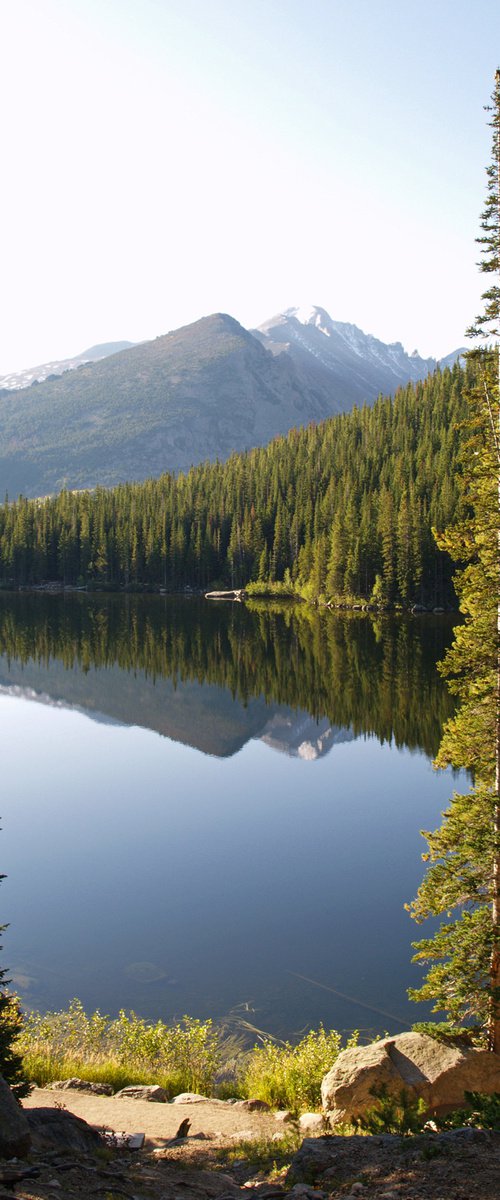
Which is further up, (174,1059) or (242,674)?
(242,674)

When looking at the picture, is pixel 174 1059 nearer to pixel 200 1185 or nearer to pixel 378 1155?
pixel 200 1185

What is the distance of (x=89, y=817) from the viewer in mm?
33344

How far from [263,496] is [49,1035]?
15448 centimetres

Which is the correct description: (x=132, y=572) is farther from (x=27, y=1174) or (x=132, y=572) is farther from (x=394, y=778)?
(x=27, y=1174)

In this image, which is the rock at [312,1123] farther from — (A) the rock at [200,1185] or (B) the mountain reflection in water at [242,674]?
(B) the mountain reflection in water at [242,674]

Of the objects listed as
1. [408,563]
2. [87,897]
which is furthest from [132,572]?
[87,897]

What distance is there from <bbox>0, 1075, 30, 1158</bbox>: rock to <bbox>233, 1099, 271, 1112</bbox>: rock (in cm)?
504

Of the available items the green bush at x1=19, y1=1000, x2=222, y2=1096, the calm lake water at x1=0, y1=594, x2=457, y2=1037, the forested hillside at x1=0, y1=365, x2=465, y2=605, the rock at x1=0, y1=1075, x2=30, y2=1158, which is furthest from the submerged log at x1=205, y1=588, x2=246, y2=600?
the rock at x1=0, y1=1075, x2=30, y2=1158

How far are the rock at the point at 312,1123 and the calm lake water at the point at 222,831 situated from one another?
18.3 feet

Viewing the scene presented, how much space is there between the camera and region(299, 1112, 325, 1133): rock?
11930 mm

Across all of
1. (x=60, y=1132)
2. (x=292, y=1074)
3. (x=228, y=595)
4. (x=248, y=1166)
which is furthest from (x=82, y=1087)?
(x=228, y=595)

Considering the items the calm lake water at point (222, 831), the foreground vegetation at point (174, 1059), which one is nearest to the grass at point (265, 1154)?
the foreground vegetation at point (174, 1059)

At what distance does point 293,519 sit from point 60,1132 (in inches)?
5671

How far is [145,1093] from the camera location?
1331 cm
